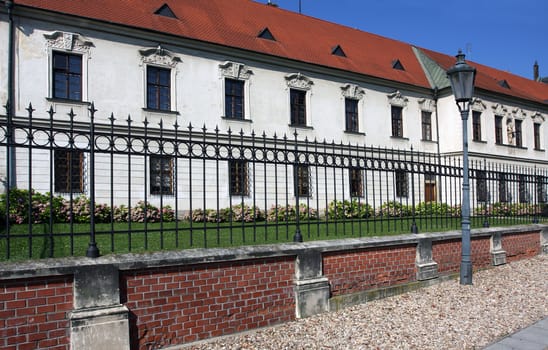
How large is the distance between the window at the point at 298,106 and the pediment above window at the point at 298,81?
0.83 ft

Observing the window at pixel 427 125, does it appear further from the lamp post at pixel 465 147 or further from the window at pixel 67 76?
the lamp post at pixel 465 147

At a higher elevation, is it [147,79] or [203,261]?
[147,79]

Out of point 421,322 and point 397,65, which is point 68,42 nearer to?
point 421,322

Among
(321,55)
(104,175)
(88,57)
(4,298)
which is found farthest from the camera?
(321,55)

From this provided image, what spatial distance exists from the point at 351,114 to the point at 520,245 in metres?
13.4

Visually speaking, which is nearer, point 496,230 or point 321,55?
point 496,230

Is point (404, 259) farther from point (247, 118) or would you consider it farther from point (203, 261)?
point (247, 118)

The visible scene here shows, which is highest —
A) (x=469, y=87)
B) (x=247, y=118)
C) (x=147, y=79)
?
(x=147, y=79)

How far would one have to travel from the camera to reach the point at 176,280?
471 cm

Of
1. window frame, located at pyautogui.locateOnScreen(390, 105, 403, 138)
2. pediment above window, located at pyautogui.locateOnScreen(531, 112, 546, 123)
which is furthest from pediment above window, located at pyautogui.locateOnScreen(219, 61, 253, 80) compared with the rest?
pediment above window, located at pyautogui.locateOnScreen(531, 112, 546, 123)

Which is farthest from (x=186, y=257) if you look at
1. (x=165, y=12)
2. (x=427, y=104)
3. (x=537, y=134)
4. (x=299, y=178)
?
(x=537, y=134)

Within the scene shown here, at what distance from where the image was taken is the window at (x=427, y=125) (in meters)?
26.1

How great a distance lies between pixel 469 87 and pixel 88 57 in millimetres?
12650

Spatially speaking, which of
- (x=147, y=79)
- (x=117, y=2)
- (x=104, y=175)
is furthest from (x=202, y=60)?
(x=104, y=175)
